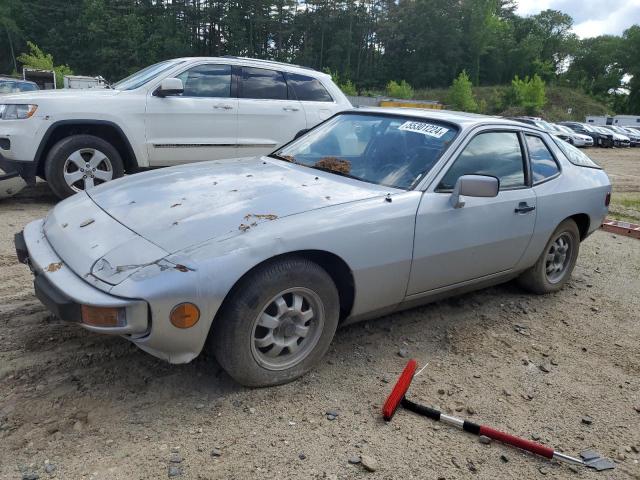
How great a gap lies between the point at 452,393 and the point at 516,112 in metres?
67.4

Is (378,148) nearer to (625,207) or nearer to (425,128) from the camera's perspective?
(425,128)

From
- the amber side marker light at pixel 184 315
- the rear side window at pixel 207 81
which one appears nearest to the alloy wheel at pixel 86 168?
the rear side window at pixel 207 81

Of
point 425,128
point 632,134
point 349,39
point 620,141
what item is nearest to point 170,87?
point 425,128

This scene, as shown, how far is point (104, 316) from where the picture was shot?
2.34 m

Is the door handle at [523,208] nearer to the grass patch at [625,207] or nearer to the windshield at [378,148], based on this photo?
the windshield at [378,148]

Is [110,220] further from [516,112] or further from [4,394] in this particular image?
[516,112]

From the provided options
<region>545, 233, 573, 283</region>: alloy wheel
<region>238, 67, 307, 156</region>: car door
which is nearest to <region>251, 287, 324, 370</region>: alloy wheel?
<region>545, 233, 573, 283</region>: alloy wheel

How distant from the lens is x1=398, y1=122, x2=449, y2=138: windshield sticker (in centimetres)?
371

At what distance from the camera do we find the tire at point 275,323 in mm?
2596

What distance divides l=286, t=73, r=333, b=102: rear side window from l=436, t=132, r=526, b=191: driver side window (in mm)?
4044

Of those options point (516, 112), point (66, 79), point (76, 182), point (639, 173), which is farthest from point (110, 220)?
point (516, 112)

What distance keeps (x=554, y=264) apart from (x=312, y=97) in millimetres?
4353

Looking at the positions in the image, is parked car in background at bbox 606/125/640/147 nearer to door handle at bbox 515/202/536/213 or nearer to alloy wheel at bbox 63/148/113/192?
door handle at bbox 515/202/536/213

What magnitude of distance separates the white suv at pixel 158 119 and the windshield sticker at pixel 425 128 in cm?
350
